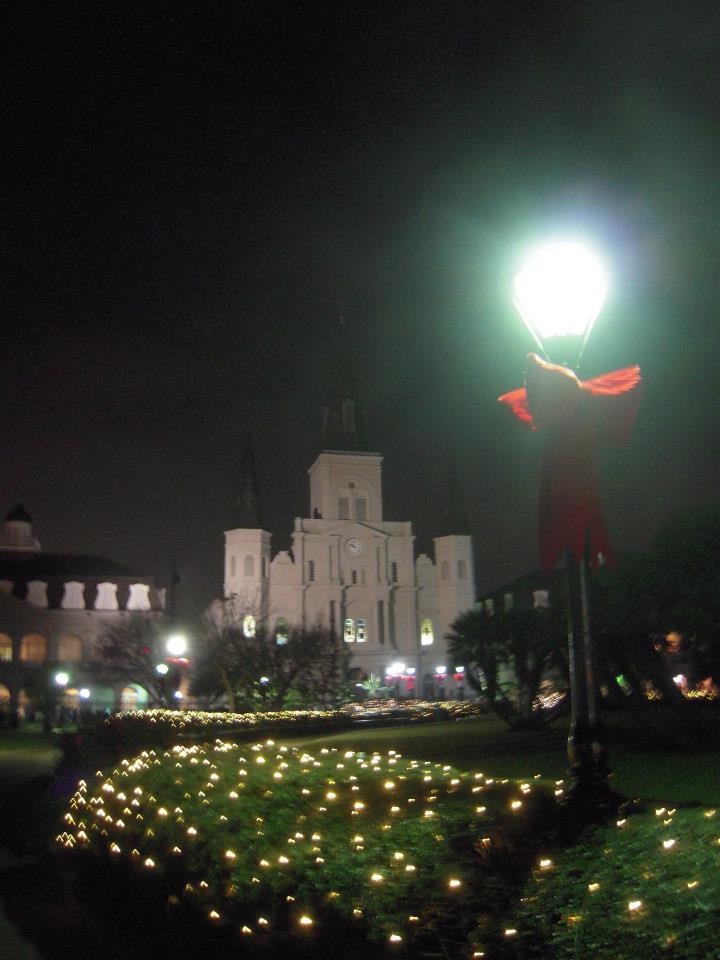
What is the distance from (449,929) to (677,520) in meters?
16.5

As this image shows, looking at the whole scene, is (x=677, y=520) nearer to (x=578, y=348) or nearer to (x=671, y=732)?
(x=671, y=732)

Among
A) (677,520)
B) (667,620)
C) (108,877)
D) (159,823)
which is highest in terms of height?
(677,520)

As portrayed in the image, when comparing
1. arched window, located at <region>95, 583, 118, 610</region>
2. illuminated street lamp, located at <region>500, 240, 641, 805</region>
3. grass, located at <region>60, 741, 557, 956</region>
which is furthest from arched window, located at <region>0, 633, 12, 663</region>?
illuminated street lamp, located at <region>500, 240, 641, 805</region>

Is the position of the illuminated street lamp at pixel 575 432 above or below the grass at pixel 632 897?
above

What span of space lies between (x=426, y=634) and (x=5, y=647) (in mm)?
36062

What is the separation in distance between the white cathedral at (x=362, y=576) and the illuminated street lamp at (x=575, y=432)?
68658 mm

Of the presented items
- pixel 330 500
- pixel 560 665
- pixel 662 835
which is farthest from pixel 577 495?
pixel 330 500

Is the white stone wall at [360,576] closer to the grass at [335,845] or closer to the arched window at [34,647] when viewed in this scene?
the arched window at [34,647]

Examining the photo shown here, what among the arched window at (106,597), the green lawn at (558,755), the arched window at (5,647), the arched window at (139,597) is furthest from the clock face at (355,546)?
the green lawn at (558,755)

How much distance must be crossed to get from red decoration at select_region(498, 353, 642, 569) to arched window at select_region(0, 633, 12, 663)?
66.1 m

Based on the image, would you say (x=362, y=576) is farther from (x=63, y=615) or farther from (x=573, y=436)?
(x=573, y=436)

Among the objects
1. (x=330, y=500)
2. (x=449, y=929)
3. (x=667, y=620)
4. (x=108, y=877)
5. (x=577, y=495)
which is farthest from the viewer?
(x=330, y=500)

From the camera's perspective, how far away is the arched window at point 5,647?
2612 inches

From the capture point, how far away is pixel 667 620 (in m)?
19.4
